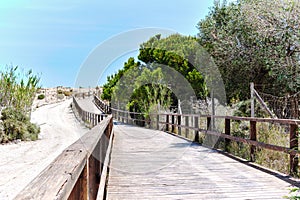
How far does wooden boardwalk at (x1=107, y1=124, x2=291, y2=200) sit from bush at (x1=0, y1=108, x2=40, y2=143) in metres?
11.8

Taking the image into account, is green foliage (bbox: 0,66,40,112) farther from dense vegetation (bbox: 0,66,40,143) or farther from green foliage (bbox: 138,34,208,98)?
green foliage (bbox: 138,34,208,98)

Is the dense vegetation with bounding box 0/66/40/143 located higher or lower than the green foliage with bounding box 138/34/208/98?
lower

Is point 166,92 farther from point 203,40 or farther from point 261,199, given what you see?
point 261,199

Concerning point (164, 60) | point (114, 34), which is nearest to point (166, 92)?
point (164, 60)

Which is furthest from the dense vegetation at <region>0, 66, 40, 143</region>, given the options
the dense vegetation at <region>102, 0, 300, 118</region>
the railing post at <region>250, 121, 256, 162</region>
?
the railing post at <region>250, 121, 256, 162</region>

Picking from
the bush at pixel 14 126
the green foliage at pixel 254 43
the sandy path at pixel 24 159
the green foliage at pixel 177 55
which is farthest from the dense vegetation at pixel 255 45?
the bush at pixel 14 126

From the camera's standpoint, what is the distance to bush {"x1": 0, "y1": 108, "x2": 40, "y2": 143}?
1753cm

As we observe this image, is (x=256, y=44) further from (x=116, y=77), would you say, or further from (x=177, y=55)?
(x=116, y=77)

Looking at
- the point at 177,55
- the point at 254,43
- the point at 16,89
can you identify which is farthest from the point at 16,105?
the point at 254,43

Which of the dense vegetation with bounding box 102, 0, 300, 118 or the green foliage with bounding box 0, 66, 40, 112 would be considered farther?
the green foliage with bounding box 0, 66, 40, 112

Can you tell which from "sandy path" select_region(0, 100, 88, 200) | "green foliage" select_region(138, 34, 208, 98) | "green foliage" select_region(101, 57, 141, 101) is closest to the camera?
"sandy path" select_region(0, 100, 88, 200)

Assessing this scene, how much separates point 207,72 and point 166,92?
1000 centimetres

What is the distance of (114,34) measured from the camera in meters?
11.3

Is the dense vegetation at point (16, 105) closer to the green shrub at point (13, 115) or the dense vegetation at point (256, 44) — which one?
the green shrub at point (13, 115)
